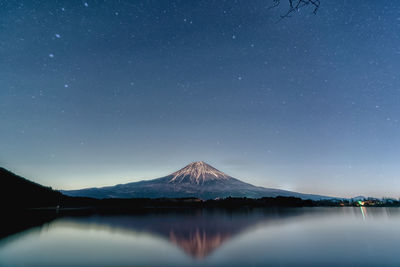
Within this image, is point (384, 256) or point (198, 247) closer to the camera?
point (384, 256)

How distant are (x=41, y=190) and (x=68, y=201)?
11.8m

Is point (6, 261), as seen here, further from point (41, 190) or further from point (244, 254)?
point (41, 190)

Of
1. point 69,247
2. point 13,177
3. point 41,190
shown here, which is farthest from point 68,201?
point 69,247

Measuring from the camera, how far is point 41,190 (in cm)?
9844

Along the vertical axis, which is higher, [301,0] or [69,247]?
[301,0]

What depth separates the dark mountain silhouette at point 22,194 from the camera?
72644 millimetres

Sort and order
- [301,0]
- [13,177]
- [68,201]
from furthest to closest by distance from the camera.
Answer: [68,201]
[13,177]
[301,0]

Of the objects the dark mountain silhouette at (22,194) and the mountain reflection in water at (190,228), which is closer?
the mountain reflection in water at (190,228)

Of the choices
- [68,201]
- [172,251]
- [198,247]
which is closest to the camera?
[172,251]

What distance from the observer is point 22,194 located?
81.2 metres

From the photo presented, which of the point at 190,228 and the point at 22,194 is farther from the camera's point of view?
the point at 22,194

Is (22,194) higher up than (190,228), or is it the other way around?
(22,194)

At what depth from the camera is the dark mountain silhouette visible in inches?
2860

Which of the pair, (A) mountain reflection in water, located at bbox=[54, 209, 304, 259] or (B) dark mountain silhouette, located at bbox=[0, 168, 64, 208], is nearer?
(A) mountain reflection in water, located at bbox=[54, 209, 304, 259]
